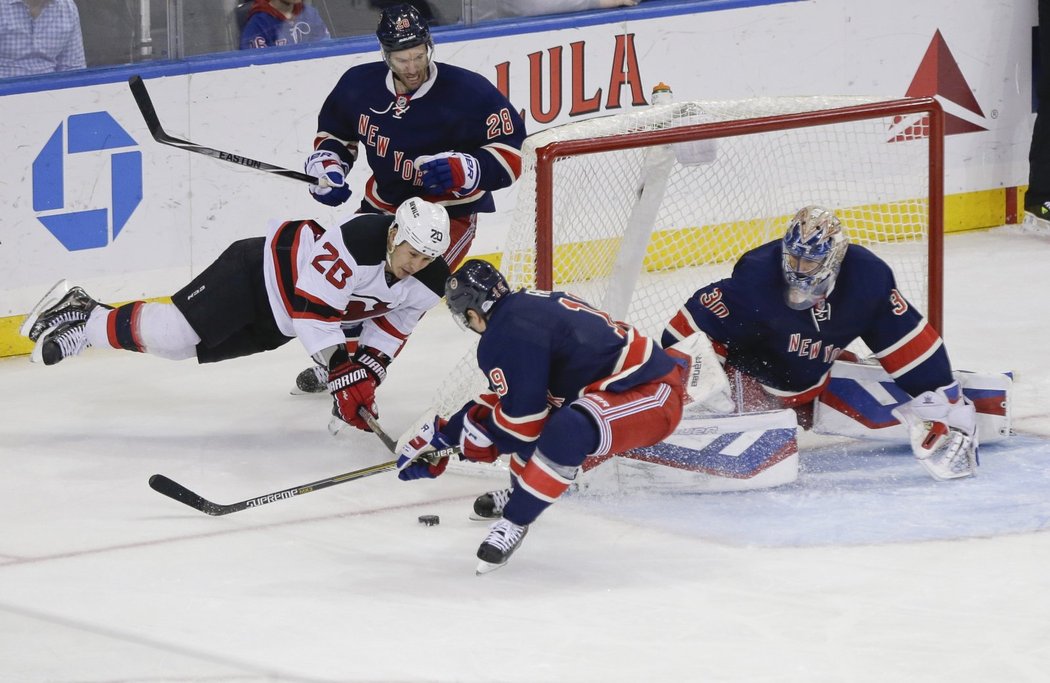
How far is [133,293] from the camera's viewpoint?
5.57 meters

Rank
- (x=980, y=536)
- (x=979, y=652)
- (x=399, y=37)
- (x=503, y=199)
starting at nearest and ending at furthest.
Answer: (x=979, y=652)
(x=980, y=536)
(x=399, y=37)
(x=503, y=199)

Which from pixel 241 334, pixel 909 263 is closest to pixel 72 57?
pixel 241 334

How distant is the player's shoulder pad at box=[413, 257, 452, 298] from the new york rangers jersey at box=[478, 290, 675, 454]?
0.89 meters

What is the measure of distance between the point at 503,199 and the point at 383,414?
5.08 ft

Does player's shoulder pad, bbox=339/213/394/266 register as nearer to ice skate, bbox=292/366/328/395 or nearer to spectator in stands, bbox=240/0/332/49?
ice skate, bbox=292/366/328/395

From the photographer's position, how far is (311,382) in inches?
198

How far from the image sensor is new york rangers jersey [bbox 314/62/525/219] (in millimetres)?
4520

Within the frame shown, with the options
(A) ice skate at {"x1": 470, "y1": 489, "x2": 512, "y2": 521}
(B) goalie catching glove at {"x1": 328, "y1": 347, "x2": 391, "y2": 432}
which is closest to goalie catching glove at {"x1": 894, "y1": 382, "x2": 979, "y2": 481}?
(A) ice skate at {"x1": 470, "y1": 489, "x2": 512, "y2": 521}

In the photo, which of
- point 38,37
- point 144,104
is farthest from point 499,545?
point 38,37

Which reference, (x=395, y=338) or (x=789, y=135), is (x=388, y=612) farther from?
(x=789, y=135)

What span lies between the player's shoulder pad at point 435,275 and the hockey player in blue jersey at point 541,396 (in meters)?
0.83

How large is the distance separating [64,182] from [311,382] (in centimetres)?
110

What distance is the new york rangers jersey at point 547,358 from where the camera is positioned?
3439mm

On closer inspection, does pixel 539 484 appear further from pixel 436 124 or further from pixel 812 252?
pixel 436 124
